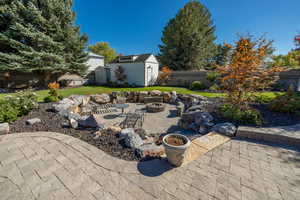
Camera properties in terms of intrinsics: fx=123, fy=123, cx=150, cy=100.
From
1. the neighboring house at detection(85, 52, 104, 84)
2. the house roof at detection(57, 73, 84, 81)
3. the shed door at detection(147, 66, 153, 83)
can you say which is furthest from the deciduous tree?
the neighboring house at detection(85, 52, 104, 84)

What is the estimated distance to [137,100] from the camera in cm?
927

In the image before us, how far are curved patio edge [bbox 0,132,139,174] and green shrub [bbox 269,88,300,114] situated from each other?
539cm

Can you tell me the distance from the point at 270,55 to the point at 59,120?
24.7 ft

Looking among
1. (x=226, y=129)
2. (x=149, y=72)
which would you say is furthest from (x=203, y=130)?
(x=149, y=72)

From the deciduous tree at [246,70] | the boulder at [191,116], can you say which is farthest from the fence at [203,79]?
the boulder at [191,116]

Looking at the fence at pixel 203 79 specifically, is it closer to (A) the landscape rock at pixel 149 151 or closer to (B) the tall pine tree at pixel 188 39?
(B) the tall pine tree at pixel 188 39

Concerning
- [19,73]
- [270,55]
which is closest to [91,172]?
[270,55]

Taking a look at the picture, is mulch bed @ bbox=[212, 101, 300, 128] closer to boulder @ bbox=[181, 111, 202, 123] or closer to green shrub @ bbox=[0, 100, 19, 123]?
boulder @ bbox=[181, 111, 202, 123]

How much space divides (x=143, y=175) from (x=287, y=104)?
217 inches

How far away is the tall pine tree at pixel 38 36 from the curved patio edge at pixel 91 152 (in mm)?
11166

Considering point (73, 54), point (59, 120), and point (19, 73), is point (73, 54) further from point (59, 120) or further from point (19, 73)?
point (59, 120)

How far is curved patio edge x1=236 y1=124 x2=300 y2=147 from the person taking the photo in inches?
110

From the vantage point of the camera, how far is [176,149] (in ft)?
6.48

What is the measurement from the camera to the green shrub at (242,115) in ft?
11.7
